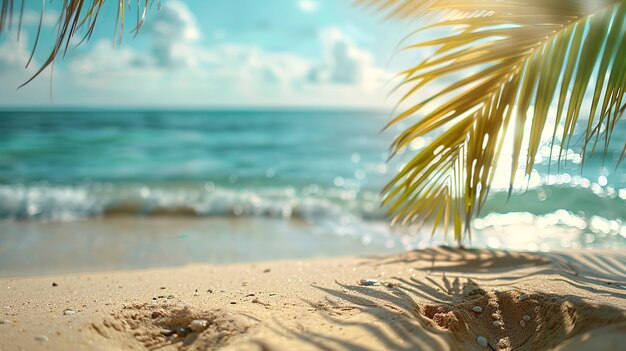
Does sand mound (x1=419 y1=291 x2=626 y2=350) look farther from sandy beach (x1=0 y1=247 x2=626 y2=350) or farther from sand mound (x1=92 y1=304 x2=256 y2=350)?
sand mound (x1=92 y1=304 x2=256 y2=350)

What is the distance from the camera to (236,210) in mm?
7246

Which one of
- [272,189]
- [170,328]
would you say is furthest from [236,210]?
[170,328]

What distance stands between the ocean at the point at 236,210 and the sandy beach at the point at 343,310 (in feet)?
1.82

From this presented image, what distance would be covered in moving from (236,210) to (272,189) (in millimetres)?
2345

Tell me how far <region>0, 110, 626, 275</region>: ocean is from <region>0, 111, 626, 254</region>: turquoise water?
0.03m

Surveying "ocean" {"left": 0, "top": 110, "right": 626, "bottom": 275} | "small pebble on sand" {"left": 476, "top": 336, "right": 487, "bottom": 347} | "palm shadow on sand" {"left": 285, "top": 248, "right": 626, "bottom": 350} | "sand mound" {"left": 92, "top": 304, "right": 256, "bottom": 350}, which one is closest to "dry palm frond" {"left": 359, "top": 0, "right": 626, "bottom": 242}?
"ocean" {"left": 0, "top": 110, "right": 626, "bottom": 275}

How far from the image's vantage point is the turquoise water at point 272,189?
6371 mm

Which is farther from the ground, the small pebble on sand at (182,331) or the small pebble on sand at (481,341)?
the small pebble on sand at (182,331)

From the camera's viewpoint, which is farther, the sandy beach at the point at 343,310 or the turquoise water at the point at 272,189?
the turquoise water at the point at 272,189

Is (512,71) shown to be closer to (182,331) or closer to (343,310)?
(343,310)

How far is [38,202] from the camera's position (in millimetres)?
7484

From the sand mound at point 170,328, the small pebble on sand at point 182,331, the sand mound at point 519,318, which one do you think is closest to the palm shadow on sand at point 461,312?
the sand mound at point 519,318

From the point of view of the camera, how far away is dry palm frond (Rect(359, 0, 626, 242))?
1865 millimetres

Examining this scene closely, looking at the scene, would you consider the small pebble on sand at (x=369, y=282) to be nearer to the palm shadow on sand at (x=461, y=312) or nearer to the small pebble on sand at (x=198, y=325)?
the palm shadow on sand at (x=461, y=312)
